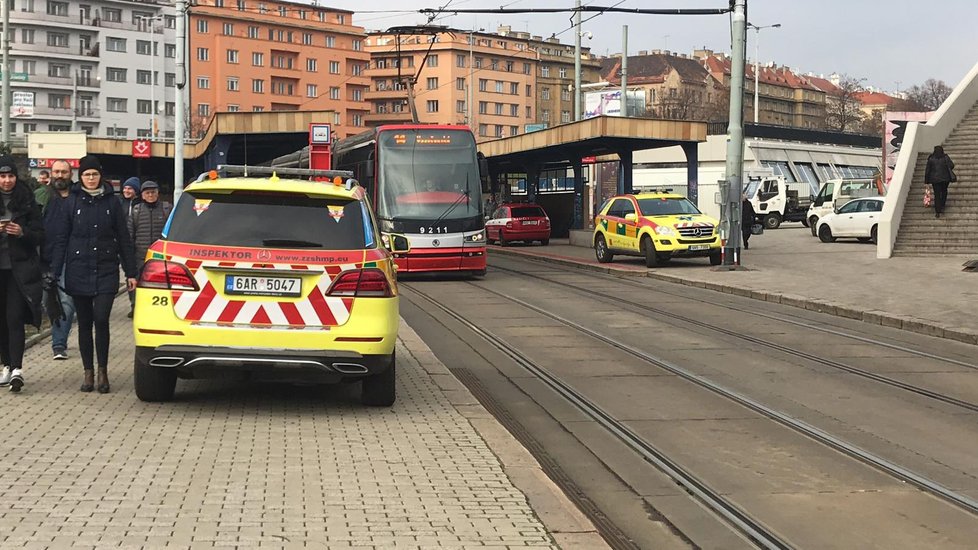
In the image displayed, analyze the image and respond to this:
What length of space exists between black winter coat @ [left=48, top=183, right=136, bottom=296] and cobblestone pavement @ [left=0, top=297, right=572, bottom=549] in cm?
87

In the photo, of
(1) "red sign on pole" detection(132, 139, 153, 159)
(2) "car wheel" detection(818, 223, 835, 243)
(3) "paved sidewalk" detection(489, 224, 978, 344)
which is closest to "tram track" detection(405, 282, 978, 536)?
(3) "paved sidewalk" detection(489, 224, 978, 344)

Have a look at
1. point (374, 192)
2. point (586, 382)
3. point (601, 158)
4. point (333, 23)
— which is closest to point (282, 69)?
point (333, 23)

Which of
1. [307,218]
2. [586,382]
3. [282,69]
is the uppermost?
[282,69]

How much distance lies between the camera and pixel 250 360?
7.70m

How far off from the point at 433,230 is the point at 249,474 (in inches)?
699

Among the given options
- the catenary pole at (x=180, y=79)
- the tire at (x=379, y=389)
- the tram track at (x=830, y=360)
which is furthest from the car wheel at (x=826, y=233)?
the tire at (x=379, y=389)

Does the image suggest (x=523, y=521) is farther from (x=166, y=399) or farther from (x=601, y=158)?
(x=601, y=158)

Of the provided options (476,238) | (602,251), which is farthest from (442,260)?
(602,251)

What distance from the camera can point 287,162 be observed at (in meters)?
38.2

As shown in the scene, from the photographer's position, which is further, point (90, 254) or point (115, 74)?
point (115, 74)

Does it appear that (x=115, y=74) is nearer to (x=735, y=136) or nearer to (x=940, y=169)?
(x=735, y=136)

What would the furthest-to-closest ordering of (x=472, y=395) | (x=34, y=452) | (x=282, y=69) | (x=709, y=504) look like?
(x=282, y=69)
(x=472, y=395)
(x=34, y=452)
(x=709, y=504)

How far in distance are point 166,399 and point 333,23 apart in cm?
12097

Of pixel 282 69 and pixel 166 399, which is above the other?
pixel 282 69
